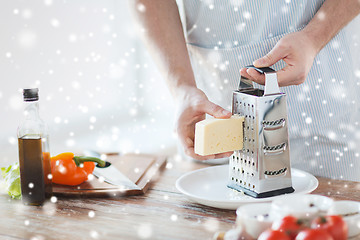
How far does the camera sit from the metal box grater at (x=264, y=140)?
1.29m

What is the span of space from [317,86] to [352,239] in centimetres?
71

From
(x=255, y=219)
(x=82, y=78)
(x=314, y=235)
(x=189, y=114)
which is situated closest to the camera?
(x=314, y=235)

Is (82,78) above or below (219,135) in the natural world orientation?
above

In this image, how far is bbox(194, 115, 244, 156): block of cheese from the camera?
1.30 meters

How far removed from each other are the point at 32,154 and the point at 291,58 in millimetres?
815

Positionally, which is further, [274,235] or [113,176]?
[113,176]

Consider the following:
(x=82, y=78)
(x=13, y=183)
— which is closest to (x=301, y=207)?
(x=13, y=183)

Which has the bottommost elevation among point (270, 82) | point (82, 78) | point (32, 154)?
point (32, 154)

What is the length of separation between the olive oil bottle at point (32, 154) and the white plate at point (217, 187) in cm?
41

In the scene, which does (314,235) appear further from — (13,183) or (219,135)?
(13,183)

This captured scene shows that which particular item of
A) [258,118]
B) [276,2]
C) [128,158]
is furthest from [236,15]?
[128,158]

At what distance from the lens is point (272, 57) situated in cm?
136

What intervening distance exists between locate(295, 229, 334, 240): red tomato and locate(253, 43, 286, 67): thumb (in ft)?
1.84

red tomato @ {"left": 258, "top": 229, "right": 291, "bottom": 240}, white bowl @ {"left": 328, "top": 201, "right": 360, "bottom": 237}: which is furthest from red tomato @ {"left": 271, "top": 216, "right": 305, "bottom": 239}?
white bowl @ {"left": 328, "top": 201, "right": 360, "bottom": 237}
